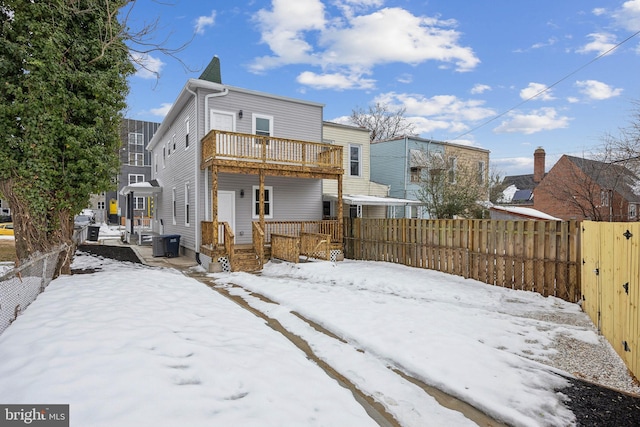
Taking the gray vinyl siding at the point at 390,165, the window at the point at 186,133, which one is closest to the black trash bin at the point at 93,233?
the window at the point at 186,133

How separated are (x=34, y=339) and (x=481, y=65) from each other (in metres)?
19.5

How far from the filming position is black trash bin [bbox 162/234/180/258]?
14.2 m

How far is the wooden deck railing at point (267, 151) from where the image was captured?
11.8 metres

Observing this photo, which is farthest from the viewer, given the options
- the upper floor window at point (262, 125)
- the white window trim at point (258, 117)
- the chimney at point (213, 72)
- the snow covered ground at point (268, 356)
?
the chimney at point (213, 72)

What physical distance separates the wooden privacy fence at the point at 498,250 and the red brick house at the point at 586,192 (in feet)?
64.2

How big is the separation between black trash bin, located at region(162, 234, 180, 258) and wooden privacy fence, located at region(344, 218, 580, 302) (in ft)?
28.3

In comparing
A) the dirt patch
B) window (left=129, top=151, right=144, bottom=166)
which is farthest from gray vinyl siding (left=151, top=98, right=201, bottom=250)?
window (left=129, top=151, right=144, bottom=166)

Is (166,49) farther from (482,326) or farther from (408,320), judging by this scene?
(482,326)

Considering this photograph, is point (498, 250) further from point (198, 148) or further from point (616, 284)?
point (198, 148)

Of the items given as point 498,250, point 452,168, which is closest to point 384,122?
point 452,168

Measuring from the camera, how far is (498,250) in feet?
27.5

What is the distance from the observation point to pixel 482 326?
548cm

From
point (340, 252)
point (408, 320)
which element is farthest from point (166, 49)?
point (340, 252)

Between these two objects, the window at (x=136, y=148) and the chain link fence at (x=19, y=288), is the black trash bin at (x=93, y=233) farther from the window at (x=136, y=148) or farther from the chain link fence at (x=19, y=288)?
the window at (x=136, y=148)
